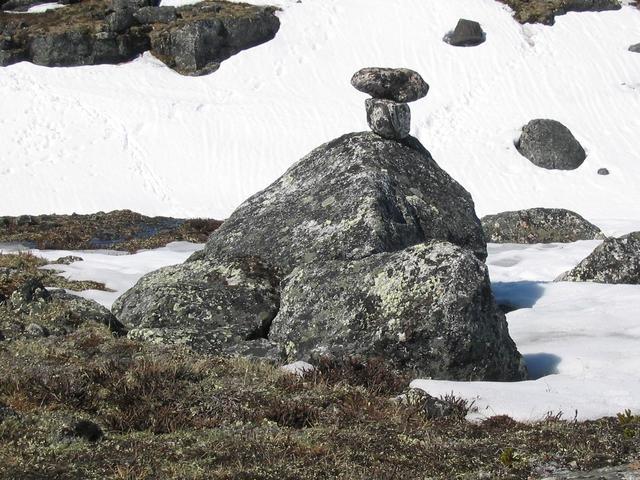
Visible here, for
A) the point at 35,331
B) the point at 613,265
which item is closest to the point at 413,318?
the point at 35,331

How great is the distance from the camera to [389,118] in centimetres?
1580

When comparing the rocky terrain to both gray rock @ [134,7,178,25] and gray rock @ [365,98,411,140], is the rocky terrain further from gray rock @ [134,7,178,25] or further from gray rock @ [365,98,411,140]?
gray rock @ [365,98,411,140]

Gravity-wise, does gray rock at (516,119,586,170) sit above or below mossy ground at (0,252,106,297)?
above

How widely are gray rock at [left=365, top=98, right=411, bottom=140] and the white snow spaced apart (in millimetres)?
3833

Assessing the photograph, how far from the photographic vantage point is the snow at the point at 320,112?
136ft

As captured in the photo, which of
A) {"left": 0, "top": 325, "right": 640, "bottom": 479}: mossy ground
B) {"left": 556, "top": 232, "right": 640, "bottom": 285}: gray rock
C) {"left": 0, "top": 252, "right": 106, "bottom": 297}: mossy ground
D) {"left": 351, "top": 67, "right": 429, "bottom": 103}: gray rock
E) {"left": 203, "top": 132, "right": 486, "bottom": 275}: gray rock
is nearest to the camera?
{"left": 0, "top": 325, "right": 640, "bottom": 479}: mossy ground

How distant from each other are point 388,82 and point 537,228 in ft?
37.1

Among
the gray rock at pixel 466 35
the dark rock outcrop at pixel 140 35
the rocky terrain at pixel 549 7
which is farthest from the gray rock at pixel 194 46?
the rocky terrain at pixel 549 7

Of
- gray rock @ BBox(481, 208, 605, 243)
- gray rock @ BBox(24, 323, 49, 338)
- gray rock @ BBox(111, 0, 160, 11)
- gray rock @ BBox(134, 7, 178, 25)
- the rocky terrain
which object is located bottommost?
gray rock @ BBox(24, 323, 49, 338)

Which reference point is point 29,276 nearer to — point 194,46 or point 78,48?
point 194,46

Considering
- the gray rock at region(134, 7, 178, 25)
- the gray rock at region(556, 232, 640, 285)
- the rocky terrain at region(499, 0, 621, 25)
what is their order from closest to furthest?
the gray rock at region(556, 232, 640, 285)
the rocky terrain at region(499, 0, 621, 25)
the gray rock at region(134, 7, 178, 25)

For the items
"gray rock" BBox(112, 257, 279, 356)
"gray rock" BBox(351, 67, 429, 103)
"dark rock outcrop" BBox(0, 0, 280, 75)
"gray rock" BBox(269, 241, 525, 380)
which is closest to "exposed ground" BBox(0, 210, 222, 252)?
"gray rock" BBox(351, 67, 429, 103)

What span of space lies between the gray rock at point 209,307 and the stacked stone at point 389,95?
4.37m

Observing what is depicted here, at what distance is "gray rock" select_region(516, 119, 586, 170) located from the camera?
43.5m
